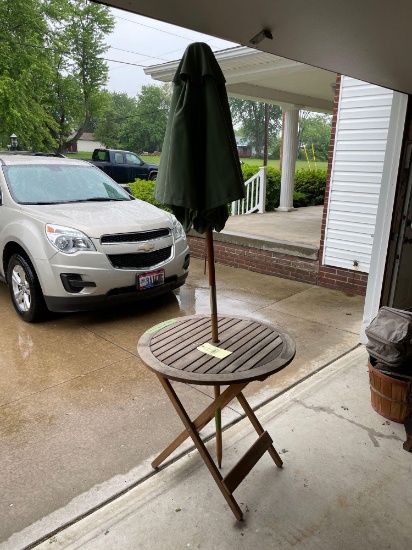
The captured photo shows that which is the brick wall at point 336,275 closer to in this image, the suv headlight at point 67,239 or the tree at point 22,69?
the suv headlight at point 67,239

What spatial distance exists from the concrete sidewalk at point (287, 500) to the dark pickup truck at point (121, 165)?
680 inches

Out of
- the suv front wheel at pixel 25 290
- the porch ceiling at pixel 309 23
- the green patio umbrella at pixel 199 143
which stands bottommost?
the suv front wheel at pixel 25 290

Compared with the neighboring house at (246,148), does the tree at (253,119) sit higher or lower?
higher

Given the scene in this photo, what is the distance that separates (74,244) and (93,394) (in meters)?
1.62

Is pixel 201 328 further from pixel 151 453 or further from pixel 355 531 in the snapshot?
pixel 355 531

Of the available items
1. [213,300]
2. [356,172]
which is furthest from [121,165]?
[213,300]

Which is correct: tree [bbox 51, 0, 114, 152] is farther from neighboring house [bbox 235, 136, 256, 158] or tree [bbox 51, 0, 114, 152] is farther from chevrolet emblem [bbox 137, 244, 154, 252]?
neighboring house [bbox 235, 136, 256, 158]

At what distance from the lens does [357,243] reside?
5.51m

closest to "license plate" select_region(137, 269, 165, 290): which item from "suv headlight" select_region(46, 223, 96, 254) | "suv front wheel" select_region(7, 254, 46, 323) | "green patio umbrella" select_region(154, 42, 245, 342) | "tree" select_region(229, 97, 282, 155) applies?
"suv headlight" select_region(46, 223, 96, 254)

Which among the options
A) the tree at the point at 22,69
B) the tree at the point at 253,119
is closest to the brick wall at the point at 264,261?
the tree at the point at 22,69

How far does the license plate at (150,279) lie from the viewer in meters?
4.51

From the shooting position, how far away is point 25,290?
14.9 feet

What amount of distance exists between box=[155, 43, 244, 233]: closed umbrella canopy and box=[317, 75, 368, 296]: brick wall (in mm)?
4011

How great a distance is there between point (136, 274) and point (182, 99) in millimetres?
2762
